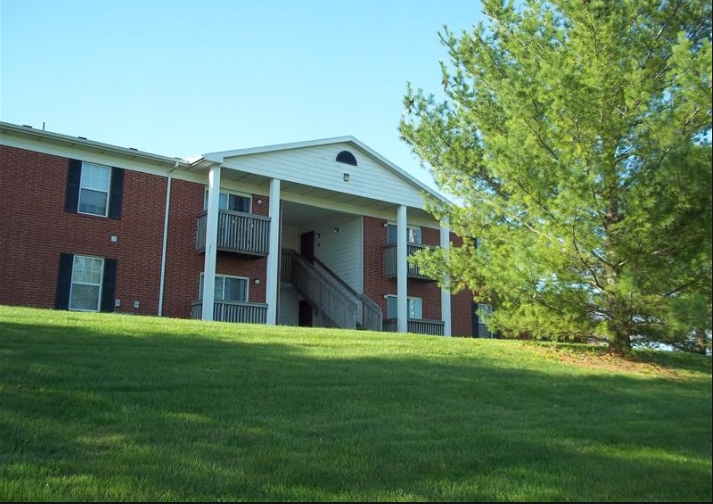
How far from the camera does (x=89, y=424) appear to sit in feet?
18.5

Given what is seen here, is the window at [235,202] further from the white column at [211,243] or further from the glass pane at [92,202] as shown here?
the glass pane at [92,202]

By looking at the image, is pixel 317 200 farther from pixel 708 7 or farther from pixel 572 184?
pixel 708 7

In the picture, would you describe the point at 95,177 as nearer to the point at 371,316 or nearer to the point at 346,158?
the point at 346,158

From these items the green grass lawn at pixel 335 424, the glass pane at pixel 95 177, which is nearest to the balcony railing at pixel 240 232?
the glass pane at pixel 95 177

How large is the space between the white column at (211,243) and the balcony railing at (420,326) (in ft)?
23.3

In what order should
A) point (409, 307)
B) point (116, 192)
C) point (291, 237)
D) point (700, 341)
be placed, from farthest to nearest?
point (291, 237), point (409, 307), point (116, 192), point (700, 341)

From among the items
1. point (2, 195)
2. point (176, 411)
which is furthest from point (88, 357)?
point (2, 195)

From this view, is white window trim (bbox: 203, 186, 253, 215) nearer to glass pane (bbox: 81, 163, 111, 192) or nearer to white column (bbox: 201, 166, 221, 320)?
white column (bbox: 201, 166, 221, 320)

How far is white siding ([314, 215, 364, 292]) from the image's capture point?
79.0 feet

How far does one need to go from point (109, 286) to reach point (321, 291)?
7.44 metres

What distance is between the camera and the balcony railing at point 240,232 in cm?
1933

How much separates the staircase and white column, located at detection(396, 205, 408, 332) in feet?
2.28

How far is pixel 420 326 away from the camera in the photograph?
76.5 ft

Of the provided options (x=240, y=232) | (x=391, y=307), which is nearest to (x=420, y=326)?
(x=391, y=307)
